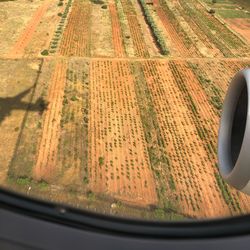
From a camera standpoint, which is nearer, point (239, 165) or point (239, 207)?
point (239, 165)

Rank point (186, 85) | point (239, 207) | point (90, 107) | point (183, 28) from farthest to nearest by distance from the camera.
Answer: point (183, 28) < point (186, 85) < point (90, 107) < point (239, 207)

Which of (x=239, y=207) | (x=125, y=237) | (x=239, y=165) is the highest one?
(x=125, y=237)

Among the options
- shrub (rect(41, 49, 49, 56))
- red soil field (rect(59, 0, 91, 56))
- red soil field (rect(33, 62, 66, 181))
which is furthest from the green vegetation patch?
red soil field (rect(33, 62, 66, 181))

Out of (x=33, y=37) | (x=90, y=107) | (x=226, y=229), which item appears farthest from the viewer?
(x=33, y=37)

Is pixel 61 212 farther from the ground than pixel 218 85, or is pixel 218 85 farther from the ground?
pixel 61 212

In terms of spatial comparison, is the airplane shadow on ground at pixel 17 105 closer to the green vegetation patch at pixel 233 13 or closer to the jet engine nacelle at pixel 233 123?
the jet engine nacelle at pixel 233 123

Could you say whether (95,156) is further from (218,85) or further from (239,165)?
(239,165)

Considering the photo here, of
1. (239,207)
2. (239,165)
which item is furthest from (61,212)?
(239,207)
